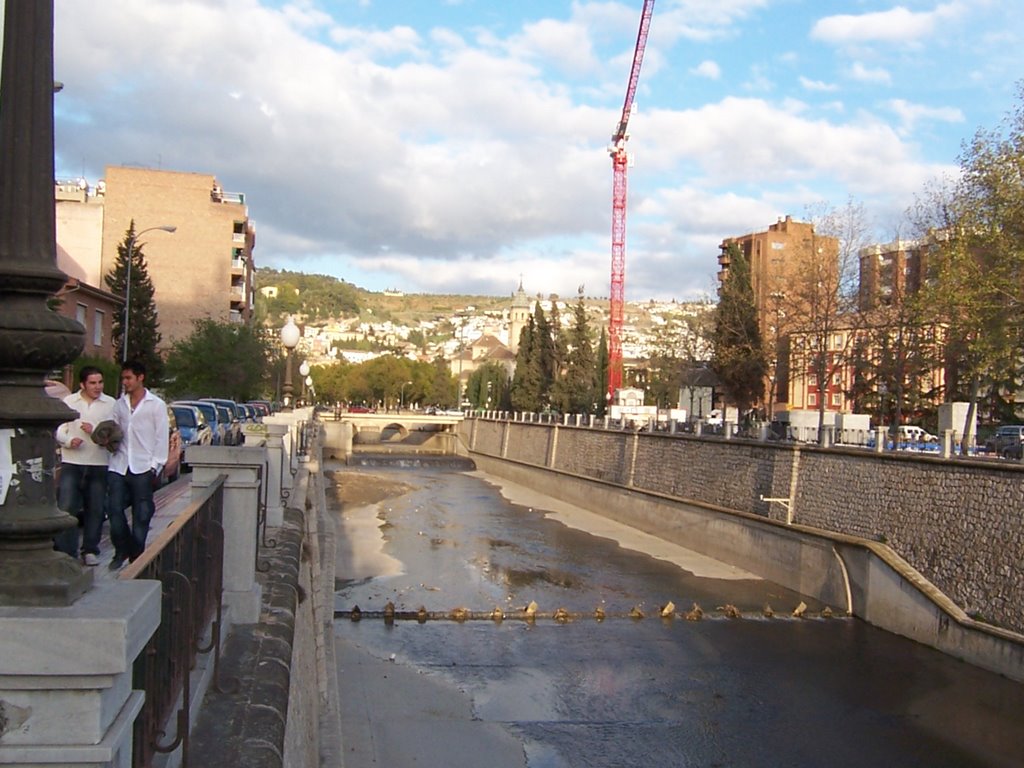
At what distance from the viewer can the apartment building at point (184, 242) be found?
217 feet

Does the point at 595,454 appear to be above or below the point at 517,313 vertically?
below

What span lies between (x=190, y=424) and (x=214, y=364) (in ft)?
86.1

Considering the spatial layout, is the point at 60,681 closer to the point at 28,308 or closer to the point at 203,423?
the point at 28,308

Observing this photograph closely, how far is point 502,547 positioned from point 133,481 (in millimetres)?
27286

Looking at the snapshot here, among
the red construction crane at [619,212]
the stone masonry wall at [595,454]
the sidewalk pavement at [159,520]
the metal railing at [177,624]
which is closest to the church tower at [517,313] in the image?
the red construction crane at [619,212]

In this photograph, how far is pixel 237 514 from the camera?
6.43 m

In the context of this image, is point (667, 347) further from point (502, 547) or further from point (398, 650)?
point (398, 650)

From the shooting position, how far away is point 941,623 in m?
21.4

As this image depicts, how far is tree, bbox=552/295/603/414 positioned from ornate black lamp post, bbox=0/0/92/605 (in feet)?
231

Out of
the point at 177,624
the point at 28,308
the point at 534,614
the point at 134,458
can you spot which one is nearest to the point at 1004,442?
the point at 534,614

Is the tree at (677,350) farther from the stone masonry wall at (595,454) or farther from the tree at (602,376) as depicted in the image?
the stone masonry wall at (595,454)

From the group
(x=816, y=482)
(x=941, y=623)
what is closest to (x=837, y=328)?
(x=816, y=482)

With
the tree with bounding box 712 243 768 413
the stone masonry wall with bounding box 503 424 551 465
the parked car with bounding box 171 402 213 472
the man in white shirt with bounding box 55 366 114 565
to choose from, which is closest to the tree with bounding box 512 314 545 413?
the stone masonry wall with bounding box 503 424 551 465

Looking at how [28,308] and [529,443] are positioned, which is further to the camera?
[529,443]
